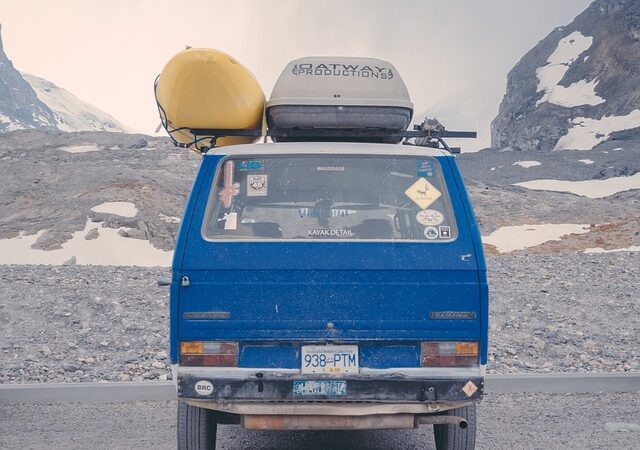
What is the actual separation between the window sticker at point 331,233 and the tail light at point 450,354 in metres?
0.80

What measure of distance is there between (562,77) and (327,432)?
95570 millimetres

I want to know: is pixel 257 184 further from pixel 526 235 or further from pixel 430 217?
pixel 526 235

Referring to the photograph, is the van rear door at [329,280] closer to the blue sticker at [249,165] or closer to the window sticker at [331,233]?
the window sticker at [331,233]

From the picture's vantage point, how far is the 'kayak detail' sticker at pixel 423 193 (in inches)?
182

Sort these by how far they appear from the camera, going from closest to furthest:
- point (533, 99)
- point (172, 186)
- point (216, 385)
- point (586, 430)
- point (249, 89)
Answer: point (216, 385), point (249, 89), point (586, 430), point (172, 186), point (533, 99)

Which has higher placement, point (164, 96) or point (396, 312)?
point (164, 96)

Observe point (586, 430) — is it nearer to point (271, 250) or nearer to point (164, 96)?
point (271, 250)

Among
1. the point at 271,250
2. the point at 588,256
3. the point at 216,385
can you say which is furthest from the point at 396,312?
the point at 588,256

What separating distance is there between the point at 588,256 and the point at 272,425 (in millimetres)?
11142

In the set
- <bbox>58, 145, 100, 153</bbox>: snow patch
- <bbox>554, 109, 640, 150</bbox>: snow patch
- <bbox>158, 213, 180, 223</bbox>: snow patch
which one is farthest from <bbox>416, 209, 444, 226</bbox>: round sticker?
<bbox>554, 109, 640, 150</bbox>: snow patch

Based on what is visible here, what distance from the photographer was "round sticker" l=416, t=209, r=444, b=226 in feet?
14.8

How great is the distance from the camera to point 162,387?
22.3 feet

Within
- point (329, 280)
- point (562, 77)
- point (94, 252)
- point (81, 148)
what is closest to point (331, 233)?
point (329, 280)

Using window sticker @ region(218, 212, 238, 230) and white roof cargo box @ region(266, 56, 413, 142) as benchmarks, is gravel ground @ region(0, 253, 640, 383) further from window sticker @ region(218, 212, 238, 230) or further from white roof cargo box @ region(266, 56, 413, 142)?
window sticker @ region(218, 212, 238, 230)
